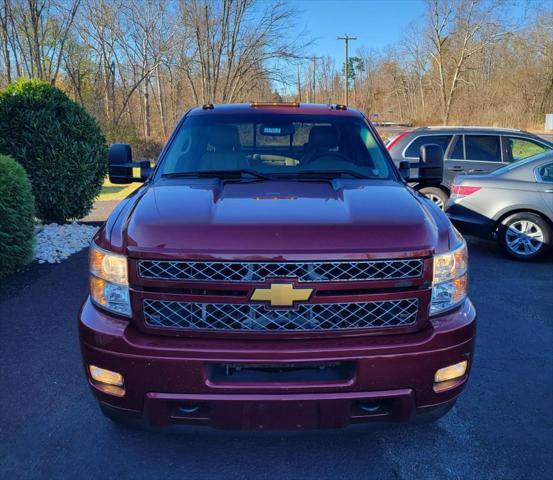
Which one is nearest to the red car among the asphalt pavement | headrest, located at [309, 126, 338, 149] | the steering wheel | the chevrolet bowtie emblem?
the chevrolet bowtie emblem

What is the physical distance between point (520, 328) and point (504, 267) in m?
2.36

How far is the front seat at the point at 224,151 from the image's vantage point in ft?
11.7

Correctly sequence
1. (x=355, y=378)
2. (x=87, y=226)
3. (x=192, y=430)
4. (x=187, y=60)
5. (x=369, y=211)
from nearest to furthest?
(x=355, y=378) → (x=192, y=430) → (x=369, y=211) → (x=87, y=226) → (x=187, y=60)

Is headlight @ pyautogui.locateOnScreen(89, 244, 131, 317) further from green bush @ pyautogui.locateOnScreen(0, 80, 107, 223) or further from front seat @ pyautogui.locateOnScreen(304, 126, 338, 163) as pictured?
green bush @ pyautogui.locateOnScreen(0, 80, 107, 223)

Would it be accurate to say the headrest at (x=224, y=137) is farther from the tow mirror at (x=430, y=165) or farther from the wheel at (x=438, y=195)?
the wheel at (x=438, y=195)

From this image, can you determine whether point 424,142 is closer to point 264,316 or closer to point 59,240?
point 59,240

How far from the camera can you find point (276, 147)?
12.6 ft

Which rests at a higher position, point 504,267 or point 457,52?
point 457,52

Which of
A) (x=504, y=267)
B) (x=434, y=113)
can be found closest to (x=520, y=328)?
(x=504, y=267)

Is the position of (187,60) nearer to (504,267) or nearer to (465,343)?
(504,267)

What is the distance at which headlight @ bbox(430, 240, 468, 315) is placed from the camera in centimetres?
241

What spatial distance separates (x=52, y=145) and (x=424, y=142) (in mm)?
6641

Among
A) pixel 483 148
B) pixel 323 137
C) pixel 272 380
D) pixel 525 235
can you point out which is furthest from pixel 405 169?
pixel 483 148

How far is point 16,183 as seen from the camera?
19.1ft
